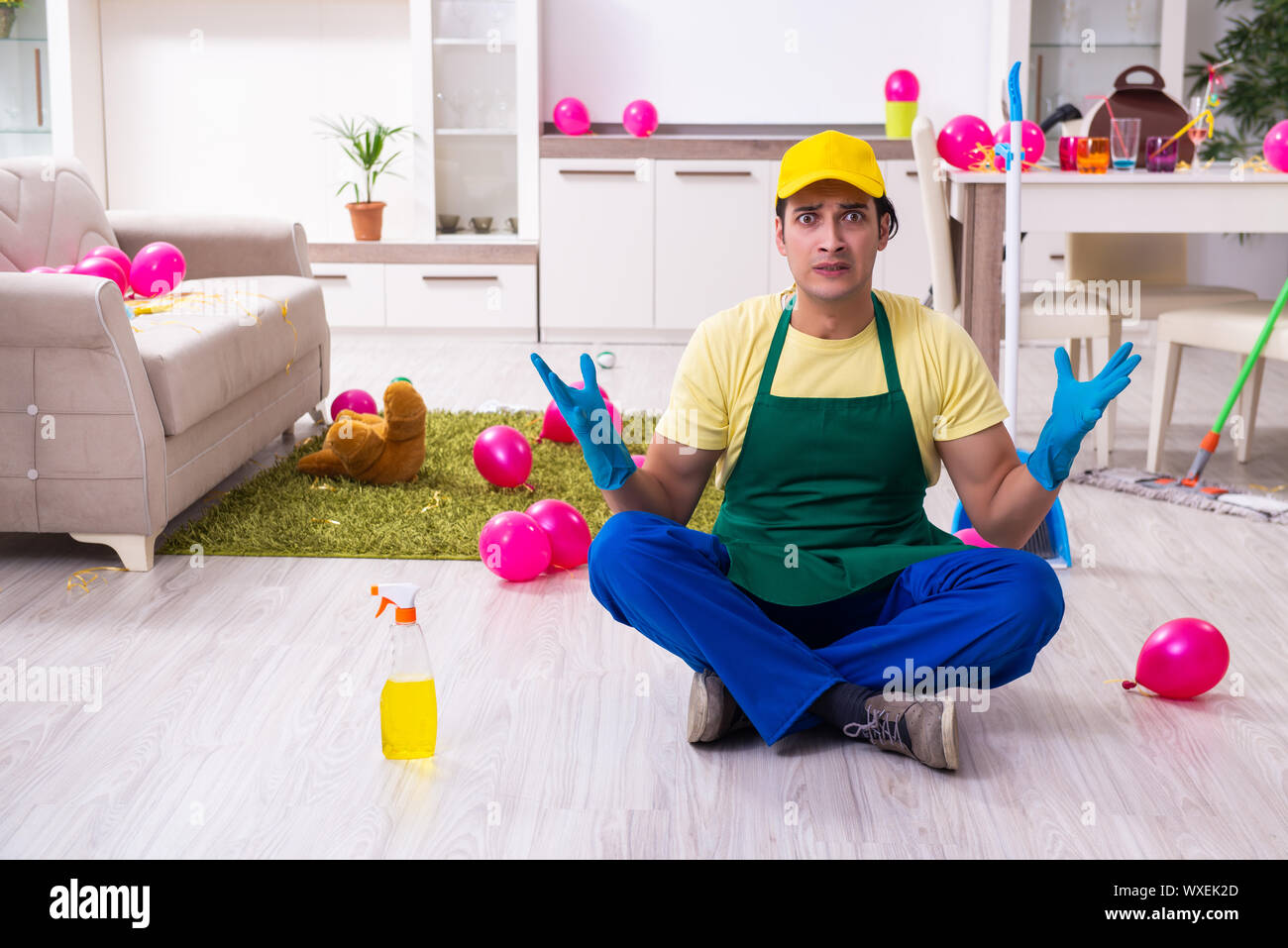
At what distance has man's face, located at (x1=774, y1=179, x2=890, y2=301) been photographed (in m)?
1.82

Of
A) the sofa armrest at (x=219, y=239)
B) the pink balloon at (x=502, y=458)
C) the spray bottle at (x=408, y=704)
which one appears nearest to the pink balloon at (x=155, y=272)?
the sofa armrest at (x=219, y=239)

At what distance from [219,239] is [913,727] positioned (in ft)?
9.23

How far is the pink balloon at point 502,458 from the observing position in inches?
123

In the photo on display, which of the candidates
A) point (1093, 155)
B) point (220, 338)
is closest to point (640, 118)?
point (1093, 155)

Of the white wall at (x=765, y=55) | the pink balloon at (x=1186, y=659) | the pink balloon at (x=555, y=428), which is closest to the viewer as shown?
the pink balloon at (x=1186, y=659)

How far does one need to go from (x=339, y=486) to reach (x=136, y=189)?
3478mm

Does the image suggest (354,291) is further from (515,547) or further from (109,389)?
(515,547)

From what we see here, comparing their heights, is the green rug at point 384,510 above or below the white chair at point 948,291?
below

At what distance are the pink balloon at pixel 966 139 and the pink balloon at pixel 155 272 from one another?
80.5 inches

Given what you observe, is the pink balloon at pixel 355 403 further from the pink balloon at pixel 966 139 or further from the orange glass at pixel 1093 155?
the orange glass at pixel 1093 155

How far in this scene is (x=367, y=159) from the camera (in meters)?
5.66

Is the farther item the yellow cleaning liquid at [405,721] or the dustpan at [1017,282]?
the dustpan at [1017,282]

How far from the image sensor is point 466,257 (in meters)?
5.65

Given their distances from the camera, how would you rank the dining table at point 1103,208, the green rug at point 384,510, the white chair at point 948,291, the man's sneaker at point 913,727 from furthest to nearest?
the white chair at point 948,291, the dining table at point 1103,208, the green rug at point 384,510, the man's sneaker at point 913,727
